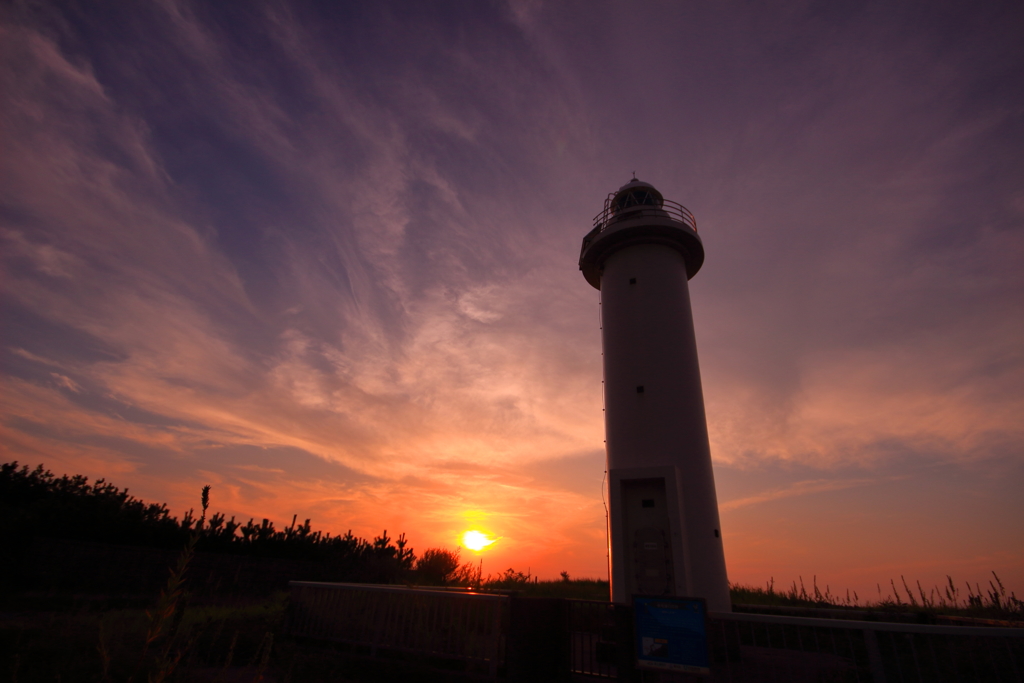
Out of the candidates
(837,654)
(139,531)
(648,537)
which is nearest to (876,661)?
(837,654)

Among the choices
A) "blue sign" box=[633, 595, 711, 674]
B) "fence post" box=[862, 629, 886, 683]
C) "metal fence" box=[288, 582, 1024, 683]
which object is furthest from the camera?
"metal fence" box=[288, 582, 1024, 683]

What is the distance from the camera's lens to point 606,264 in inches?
642

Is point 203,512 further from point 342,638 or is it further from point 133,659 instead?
point 342,638

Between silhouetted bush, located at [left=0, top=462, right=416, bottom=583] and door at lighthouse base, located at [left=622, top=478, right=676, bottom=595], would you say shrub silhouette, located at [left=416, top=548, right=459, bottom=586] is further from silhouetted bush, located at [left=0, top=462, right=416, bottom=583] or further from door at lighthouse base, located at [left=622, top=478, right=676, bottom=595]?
door at lighthouse base, located at [left=622, top=478, right=676, bottom=595]

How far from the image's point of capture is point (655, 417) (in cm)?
1302

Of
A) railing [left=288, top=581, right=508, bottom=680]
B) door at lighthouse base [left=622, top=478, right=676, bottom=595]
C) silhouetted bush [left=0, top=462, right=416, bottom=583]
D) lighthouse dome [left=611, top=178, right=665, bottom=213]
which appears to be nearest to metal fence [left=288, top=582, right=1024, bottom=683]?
railing [left=288, top=581, right=508, bottom=680]

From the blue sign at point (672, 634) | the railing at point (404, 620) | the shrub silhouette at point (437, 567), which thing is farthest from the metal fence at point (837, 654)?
the shrub silhouette at point (437, 567)

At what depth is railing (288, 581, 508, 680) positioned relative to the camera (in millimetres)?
8453

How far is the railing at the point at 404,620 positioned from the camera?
845cm

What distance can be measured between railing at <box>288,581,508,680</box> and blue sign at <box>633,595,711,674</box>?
267cm

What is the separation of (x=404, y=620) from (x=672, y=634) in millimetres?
5374

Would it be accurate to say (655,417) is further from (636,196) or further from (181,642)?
(181,642)

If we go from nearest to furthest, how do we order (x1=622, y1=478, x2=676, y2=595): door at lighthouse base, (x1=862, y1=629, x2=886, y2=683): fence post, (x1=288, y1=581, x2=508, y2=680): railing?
(x1=862, y1=629, x2=886, y2=683): fence post < (x1=288, y1=581, x2=508, y2=680): railing < (x1=622, y1=478, x2=676, y2=595): door at lighthouse base

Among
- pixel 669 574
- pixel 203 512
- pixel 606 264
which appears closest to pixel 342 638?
pixel 669 574
